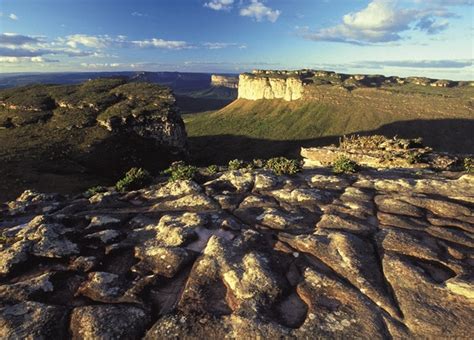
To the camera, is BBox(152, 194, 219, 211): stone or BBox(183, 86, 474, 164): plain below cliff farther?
BBox(183, 86, 474, 164): plain below cliff

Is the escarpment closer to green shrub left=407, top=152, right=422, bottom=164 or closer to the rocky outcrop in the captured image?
the rocky outcrop

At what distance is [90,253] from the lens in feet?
48.7

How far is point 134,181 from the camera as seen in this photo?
23188mm

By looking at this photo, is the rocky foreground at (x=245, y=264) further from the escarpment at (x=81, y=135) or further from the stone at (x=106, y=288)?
the escarpment at (x=81, y=135)

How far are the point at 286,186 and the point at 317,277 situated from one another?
8.47 m

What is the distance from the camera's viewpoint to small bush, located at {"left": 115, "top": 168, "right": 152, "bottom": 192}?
892 inches

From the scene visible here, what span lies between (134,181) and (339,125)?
154 m

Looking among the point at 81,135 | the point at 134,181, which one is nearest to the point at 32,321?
the point at 134,181

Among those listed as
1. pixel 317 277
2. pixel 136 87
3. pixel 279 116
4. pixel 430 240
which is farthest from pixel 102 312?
pixel 279 116

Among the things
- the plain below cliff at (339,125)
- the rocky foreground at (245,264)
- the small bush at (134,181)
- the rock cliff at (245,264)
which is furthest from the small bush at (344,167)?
the plain below cliff at (339,125)

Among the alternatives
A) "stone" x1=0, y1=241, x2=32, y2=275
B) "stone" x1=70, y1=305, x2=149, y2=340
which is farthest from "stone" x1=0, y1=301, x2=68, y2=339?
"stone" x1=0, y1=241, x2=32, y2=275

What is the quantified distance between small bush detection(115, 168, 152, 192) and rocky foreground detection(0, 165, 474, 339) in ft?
6.73

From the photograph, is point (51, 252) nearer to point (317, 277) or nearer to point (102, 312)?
point (102, 312)

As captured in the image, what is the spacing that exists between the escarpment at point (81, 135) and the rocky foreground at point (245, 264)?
167 ft
